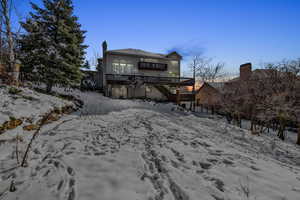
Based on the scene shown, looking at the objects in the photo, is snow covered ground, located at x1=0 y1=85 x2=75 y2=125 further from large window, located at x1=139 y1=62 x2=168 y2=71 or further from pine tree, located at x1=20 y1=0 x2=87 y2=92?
large window, located at x1=139 y1=62 x2=168 y2=71

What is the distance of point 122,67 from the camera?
21.7 metres

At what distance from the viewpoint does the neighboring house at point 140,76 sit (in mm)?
17750

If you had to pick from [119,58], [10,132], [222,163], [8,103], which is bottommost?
[222,163]

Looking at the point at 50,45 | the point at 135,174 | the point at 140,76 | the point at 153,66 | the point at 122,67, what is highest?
the point at 153,66

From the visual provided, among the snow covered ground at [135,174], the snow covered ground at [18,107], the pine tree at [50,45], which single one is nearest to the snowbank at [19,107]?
the snow covered ground at [18,107]

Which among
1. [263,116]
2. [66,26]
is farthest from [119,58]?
[263,116]

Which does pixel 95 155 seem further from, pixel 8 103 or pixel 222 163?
pixel 8 103

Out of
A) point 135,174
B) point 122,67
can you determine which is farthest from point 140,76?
point 135,174

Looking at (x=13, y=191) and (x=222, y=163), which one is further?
(x=222, y=163)

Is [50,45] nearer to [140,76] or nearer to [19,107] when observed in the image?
[19,107]

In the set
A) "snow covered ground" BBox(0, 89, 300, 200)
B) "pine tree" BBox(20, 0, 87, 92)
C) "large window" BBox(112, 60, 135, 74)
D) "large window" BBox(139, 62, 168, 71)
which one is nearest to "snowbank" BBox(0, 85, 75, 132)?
"snow covered ground" BBox(0, 89, 300, 200)

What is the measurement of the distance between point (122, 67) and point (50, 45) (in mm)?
12657

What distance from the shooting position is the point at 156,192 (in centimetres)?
198

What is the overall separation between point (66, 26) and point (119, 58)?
37.9ft
